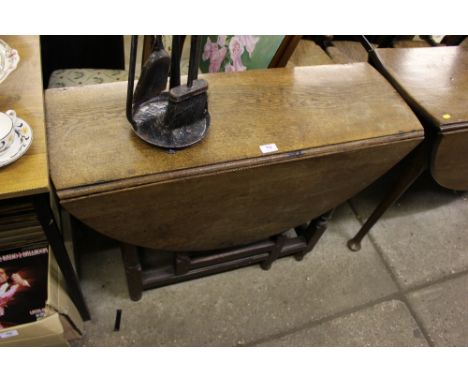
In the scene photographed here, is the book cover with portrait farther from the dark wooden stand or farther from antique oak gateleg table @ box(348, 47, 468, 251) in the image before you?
antique oak gateleg table @ box(348, 47, 468, 251)

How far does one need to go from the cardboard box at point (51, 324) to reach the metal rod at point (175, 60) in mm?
639

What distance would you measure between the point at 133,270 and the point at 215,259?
300 millimetres

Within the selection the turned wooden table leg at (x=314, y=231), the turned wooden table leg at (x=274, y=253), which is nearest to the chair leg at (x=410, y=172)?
the turned wooden table leg at (x=314, y=231)

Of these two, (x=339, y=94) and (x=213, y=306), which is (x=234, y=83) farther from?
(x=213, y=306)

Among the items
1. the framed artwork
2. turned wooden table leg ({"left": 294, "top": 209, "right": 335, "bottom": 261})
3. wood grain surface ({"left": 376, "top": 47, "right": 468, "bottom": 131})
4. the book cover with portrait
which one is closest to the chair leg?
wood grain surface ({"left": 376, "top": 47, "right": 468, "bottom": 131})

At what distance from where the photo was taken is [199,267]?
1.39 m

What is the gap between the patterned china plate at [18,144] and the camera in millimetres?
744

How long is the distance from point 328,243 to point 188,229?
2.84ft

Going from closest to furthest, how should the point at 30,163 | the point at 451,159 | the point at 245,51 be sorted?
the point at 30,163
the point at 451,159
the point at 245,51

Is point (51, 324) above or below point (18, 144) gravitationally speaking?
below

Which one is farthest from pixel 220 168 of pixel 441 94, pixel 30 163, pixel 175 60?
pixel 441 94

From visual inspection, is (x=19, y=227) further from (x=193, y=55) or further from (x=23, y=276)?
(x=193, y=55)

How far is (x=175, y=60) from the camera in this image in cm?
86

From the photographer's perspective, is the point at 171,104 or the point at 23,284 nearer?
the point at 171,104
